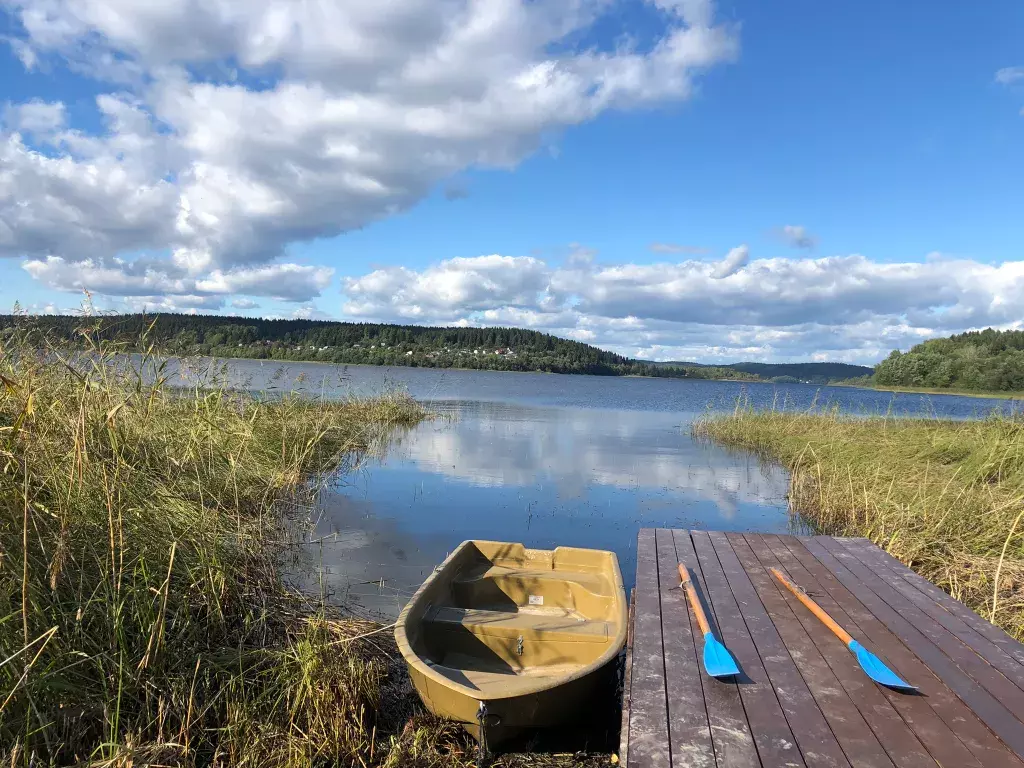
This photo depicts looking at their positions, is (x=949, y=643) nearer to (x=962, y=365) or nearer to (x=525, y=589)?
(x=525, y=589)

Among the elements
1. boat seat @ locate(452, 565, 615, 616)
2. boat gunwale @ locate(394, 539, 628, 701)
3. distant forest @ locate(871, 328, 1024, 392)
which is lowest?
boat seat @ locate(452, 565, 615, 616)

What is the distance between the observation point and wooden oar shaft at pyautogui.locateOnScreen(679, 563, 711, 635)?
411cm

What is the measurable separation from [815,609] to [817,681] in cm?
102

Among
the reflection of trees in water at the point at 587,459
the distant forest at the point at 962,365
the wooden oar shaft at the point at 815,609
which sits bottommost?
the reflection of trees in water at the point at 587,459

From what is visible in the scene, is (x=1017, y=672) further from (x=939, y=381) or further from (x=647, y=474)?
(x=939, y=381)

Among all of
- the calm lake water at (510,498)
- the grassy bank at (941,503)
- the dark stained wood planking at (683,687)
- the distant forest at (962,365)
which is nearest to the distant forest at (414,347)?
the calm lake water at (510,498)

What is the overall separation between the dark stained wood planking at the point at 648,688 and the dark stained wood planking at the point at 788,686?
1.96ft

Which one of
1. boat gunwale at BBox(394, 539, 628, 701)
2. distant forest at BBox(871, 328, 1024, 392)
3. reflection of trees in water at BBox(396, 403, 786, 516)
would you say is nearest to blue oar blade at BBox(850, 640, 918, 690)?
boat gunwale at BBox(394, 539, 628, 701)

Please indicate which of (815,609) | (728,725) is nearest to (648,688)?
(728,725)

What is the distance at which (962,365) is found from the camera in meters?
55.6

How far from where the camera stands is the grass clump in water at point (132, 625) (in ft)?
10.5

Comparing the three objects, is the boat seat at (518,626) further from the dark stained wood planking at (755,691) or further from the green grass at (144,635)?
the dark stained wood planking at (755,691)

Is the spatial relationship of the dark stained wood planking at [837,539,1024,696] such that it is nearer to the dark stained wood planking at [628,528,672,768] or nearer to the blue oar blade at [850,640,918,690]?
the blue oar blade at [850,640,918,690]

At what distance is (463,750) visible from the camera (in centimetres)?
394
